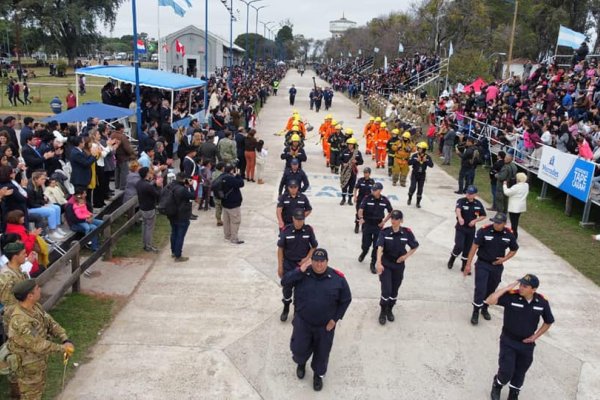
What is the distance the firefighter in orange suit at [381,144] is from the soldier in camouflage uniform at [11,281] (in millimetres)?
13795

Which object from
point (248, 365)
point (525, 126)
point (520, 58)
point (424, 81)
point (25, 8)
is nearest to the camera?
point (248, 365)

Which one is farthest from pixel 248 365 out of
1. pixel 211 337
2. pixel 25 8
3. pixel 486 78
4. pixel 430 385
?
pixel 25 8

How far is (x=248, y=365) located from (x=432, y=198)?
9.57 m

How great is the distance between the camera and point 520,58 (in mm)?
55031

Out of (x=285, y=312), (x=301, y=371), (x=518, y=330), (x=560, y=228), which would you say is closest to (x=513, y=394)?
(x=518, y=330)

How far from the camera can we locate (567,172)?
44.0 feet

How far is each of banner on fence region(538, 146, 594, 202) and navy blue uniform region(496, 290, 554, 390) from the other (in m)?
8.08

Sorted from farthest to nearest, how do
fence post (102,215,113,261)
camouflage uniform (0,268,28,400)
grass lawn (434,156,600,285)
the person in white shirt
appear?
the person in white shirt, grass lawn (434,156,600,285), fence post (102,215,113,261), camouflage uniform (0,268,28,400)

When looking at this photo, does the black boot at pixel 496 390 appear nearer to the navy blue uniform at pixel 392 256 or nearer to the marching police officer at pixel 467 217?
the navy blue uniform at pixel 392 256

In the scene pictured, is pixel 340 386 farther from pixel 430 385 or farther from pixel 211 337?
pixel 211 337

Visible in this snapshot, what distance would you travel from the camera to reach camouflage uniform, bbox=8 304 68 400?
454 cm

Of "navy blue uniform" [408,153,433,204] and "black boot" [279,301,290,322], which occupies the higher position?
"navy blue uniform" [408,153,433,204]

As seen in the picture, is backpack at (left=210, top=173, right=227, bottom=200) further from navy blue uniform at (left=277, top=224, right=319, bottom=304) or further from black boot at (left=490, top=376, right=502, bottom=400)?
black boot at (left=490, top=376, right=502, bottom=400)

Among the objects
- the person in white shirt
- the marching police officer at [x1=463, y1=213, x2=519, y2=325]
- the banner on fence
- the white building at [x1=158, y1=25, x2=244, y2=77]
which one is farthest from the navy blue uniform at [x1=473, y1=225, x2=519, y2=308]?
the white building at [x1=158, y1=25, x2=244, y2=77]
